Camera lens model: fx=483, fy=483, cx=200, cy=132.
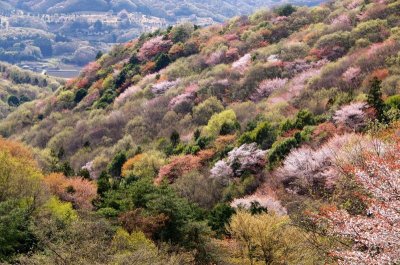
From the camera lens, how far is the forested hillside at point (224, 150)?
21.2 metres

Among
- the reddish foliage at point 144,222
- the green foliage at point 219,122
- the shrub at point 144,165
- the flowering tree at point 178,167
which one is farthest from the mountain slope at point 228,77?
the reddish foliage at point 144,222

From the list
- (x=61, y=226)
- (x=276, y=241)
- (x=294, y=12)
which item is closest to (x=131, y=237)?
(x=61, y=226)

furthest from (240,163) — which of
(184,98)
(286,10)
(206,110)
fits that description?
(286,10)

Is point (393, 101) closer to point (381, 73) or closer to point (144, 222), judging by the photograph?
point (381, 73)

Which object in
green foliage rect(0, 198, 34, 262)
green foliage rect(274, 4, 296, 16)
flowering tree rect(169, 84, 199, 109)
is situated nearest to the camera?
green foliage rect(0, 198, 34, 262)

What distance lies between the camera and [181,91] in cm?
7081

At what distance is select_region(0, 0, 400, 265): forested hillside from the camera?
69.7ft

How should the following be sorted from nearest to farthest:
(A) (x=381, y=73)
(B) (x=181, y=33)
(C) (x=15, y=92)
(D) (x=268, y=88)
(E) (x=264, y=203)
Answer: (E) (x=264, y=203) < (A) (x=381, y=73) < (D) (x=268, y=88) < (B) (x=181, y=33) < (C) (x=15, y=92)

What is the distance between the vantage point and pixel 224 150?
48531 mm

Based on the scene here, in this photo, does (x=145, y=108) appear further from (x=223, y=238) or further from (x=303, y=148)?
(x=223, y=238)

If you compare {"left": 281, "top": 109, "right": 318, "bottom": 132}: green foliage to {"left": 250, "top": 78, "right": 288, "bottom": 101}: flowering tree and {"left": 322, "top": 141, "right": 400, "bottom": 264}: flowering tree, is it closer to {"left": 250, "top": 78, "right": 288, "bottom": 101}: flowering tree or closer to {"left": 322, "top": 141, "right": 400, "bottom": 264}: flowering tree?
{"left": 250, "top": 78, "right": 288, "bottom": 101}: flowering tree

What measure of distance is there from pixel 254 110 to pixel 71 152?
27.4 meters

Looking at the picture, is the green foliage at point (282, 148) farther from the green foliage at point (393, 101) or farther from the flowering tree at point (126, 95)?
the flowering tree at point (126, 95)

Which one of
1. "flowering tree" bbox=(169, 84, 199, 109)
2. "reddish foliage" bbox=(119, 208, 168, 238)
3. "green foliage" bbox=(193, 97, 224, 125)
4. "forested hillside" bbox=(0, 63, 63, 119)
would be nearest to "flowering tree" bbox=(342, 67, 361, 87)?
"green foliage" bbox=(193, 97, 224, 125)
